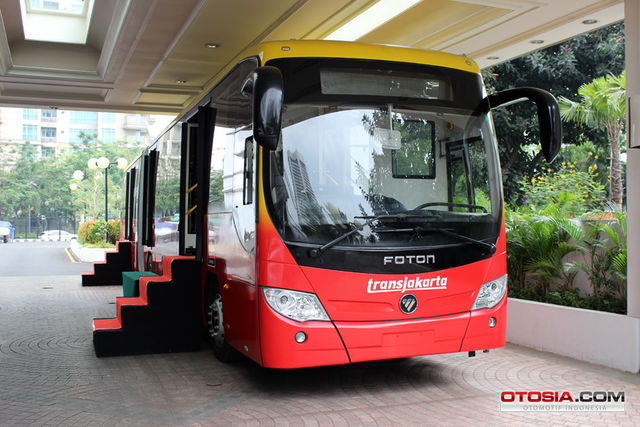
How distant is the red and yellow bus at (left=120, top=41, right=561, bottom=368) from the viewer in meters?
5.71

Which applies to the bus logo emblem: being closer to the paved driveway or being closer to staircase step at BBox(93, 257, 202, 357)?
the paved driveway

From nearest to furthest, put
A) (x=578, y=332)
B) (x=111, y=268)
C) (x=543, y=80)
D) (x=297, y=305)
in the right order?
(x=297, y=305)
(x=578, y=332)
(x=111, y=268)
(x=543, y=80)

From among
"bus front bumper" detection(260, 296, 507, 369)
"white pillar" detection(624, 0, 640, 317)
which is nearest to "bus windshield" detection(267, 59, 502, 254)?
"bus front bumper" detection(260, 296, 507, 369)

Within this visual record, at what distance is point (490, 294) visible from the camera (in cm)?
634

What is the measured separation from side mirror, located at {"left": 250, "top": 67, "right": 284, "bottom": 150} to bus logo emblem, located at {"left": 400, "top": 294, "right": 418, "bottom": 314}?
1.77 meters

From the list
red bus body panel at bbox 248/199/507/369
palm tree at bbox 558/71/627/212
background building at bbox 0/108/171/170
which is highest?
background building at bbox 0/108/171/170

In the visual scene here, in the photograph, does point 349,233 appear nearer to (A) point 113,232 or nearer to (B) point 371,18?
(B) point 371,18

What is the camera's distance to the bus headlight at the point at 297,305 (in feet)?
18.7

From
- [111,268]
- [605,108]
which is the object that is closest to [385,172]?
[605,108]

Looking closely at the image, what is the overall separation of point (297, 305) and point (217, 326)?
2258 millimetres

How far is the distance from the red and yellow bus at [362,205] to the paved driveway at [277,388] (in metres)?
0.46

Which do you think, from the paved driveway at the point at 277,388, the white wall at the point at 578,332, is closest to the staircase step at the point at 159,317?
the paved driveway at the point at 277,388

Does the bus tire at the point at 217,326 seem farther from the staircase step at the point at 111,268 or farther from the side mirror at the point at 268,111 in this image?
the staircase step at the point at 111,268

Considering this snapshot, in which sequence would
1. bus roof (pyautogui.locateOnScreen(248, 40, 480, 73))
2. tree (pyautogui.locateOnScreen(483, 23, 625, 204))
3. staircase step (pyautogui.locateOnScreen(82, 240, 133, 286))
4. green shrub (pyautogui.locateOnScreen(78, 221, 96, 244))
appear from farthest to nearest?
green shrub (pyautogui.locateOnScreen(78, 221, 96, 244))
tree (pyautogui.locateOnScreen(483, 23, 625, 204))
staircase step (pyautogui.locateOnScreen(82, 240, 133, 286))
bus roof (pyautogui.locateOnScreen(248, 40, 480, 73))
